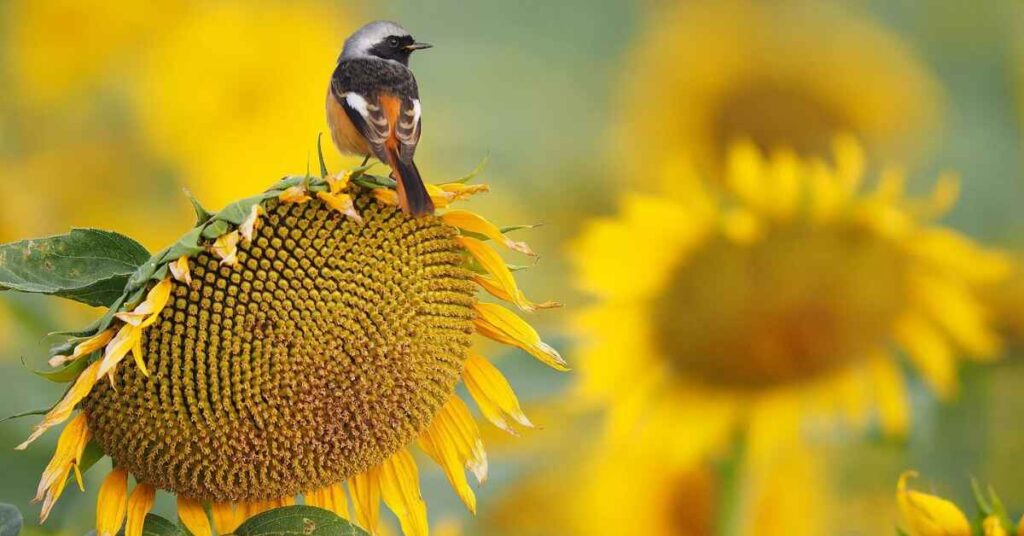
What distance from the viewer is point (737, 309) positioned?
1175mm

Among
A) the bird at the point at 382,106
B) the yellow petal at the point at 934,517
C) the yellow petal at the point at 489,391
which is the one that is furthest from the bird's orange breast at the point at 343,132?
the yellow petal at the point at 934,517

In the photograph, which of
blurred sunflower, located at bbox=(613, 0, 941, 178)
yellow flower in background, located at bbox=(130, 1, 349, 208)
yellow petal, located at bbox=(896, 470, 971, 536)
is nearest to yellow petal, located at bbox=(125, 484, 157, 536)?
yellow petal, located at bbox=(896, 470, 971, 536)

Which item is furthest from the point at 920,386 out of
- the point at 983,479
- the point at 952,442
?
the point at 983,479

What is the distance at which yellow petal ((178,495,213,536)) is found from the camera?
0.58 m

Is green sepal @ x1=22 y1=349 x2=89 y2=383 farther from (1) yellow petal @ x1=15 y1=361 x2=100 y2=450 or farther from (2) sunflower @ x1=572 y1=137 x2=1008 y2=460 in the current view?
(2) sunflower @ x1=572 y1=137 x2=1008 y2=460

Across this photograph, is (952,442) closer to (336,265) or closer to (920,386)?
(920,386)

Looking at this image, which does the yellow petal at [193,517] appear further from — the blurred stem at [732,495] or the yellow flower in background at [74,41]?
the yellow flower in background at [74,41]

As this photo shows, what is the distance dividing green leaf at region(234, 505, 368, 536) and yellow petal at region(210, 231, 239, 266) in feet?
0.31

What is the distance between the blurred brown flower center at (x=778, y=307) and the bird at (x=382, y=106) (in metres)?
0.59

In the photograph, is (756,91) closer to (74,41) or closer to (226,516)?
(74,41)

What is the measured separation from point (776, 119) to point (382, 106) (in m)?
1.28

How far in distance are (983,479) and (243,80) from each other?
0.84 metres

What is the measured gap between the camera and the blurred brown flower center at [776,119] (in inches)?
69.2

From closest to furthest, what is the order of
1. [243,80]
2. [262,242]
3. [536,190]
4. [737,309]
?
[262,242] < [737,309] < [243,80] < [536,190]
